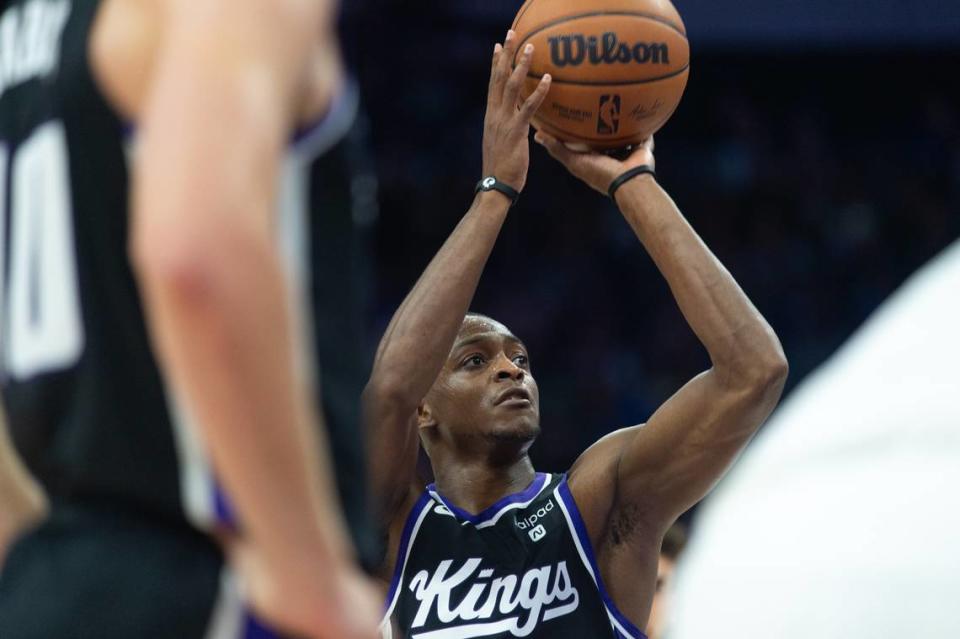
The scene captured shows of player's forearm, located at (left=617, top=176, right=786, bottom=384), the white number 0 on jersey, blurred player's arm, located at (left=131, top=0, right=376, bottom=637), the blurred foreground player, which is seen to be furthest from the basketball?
blurred player's arm, located at (left=131, top=0, right=376, bottom=637)

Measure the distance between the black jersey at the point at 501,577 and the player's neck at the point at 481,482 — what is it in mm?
78

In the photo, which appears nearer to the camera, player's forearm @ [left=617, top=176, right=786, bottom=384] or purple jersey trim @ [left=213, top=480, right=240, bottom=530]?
purple jersey trim @ [left=213, top=480, right=240, bottom=530]

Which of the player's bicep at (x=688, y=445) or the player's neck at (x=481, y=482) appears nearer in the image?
the player's bicep at (x=688, y=445)

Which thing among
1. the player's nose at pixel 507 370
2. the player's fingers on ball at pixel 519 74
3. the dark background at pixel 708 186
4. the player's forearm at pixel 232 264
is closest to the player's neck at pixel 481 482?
the player's nose at pixel 507 370

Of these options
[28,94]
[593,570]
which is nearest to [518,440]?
[593,570]

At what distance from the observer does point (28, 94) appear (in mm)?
1728

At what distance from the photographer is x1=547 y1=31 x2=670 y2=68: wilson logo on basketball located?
12.2 feet

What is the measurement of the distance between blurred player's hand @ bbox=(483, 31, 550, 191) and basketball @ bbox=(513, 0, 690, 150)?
0.03 metres

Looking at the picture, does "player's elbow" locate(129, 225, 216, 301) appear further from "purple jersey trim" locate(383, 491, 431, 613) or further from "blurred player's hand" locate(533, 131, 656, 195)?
"purple jersey trim" locate(383, 491, 431, 613)

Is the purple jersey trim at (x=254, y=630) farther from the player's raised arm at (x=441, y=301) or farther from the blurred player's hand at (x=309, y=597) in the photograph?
the player's raised arm at (x=441, y=301)

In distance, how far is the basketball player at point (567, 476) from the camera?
3.79 metres

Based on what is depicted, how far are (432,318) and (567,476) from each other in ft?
Result: 2.68

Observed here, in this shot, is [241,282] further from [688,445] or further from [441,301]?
[688,445]

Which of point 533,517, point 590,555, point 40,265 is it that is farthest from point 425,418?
point 40,265
